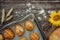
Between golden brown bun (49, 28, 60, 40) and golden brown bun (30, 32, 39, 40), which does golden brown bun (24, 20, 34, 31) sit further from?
golden brown bun (49, 28, 60, 40)

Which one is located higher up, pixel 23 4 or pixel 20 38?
pixel 23 4

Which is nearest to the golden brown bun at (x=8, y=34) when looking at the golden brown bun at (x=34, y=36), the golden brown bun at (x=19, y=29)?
the golden brown bun at (x=19, y=29)

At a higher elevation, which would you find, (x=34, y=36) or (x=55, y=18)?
(x=55, y=18)

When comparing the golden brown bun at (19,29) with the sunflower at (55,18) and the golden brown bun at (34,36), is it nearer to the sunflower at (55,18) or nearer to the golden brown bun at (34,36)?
the golden brown bun at (34,36)

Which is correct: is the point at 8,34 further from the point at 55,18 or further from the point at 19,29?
the point at 55,18

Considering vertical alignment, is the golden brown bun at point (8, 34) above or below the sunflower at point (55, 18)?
below

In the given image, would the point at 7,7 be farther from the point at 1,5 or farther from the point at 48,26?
the point at 48,26

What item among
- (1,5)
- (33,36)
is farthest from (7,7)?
(33,36)

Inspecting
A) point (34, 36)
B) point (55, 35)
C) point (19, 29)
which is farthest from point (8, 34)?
point (55, 35)

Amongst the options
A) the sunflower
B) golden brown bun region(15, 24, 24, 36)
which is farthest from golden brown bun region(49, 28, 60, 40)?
golden brown bun region(15, 24, 24, 36)

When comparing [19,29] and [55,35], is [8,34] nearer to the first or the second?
[19,29]
